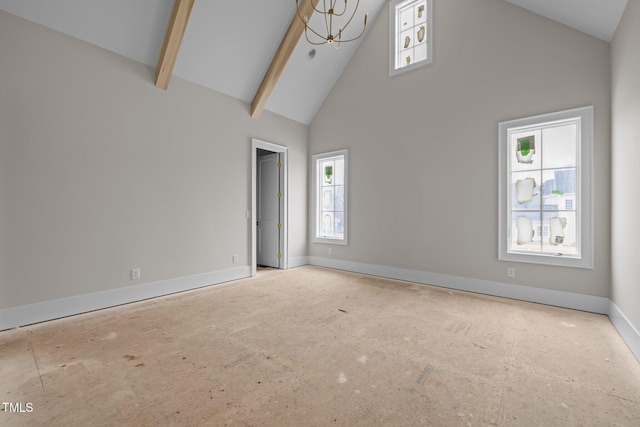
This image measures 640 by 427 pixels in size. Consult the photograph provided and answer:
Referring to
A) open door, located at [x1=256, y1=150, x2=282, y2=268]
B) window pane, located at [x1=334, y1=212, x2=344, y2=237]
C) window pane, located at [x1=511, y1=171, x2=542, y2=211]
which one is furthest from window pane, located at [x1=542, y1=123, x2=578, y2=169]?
open door, located at [x1=256, y1=150, x2=282, y2=268]

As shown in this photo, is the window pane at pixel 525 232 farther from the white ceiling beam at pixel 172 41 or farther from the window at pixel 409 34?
the white ceiling beam at pixel 172 41

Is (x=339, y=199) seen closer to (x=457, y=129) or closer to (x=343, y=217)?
(x=343, y=217)

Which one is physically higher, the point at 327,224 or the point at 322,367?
the point at 327,224

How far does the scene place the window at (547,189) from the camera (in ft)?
11.2

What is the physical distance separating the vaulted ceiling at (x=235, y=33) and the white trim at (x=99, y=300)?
9.60 ft

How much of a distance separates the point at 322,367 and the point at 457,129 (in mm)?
3773

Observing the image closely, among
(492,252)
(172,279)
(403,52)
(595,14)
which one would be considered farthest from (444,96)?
(172,279)

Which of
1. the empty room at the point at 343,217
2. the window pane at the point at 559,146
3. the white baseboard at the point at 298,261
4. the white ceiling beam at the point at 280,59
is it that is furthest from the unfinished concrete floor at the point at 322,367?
the white ceiling beam at the point at 280,59

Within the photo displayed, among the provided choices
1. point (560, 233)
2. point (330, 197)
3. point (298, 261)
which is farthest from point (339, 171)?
point (560, 233)

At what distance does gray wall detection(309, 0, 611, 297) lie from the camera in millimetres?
3451

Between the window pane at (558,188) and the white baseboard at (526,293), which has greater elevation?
the window pane at (558,188)

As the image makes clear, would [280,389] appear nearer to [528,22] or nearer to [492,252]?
[492,252]

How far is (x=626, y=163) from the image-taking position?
8.80 feet

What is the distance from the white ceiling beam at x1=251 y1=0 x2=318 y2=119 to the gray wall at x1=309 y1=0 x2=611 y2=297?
1416 millimetres
